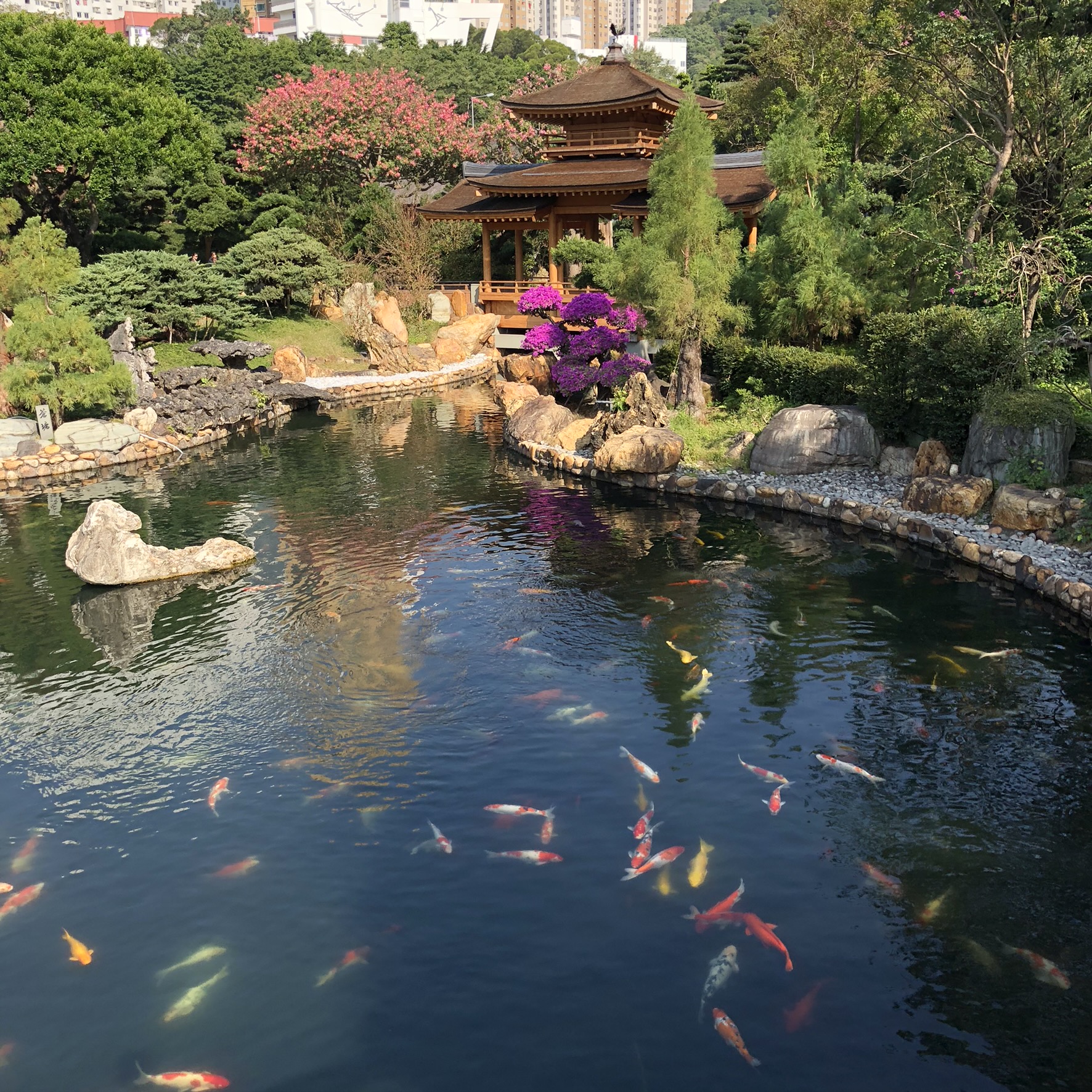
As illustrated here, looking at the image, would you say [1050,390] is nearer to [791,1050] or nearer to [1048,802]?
[1048,802]

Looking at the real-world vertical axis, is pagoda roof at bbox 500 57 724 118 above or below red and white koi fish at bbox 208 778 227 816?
above

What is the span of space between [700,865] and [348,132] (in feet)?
160

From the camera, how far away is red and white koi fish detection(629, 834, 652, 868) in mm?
10828

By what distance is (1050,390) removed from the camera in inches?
852

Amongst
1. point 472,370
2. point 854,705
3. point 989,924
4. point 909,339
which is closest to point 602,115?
point 472,370

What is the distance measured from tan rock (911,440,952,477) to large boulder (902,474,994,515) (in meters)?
0.49

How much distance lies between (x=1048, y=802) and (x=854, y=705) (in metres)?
2.92

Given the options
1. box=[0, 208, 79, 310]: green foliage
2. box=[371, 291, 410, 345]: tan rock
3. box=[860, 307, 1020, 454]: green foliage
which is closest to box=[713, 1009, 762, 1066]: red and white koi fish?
box=[860, 307, 1020, 454]: green foliage

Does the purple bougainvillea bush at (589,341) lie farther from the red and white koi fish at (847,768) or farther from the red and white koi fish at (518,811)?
the red and white koi fish at (518,811)

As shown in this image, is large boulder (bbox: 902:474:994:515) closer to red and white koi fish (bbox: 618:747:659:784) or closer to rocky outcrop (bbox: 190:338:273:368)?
red and white koi fish (bbox: 618:747:659:784)

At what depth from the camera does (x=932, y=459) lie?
22250 mm

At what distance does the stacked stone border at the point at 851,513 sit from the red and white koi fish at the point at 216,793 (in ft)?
44.8

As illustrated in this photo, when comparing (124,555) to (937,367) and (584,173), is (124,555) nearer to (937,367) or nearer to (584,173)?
(937,367)

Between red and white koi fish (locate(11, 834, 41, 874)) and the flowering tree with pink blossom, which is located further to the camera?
the flowering tree with pink blossom
